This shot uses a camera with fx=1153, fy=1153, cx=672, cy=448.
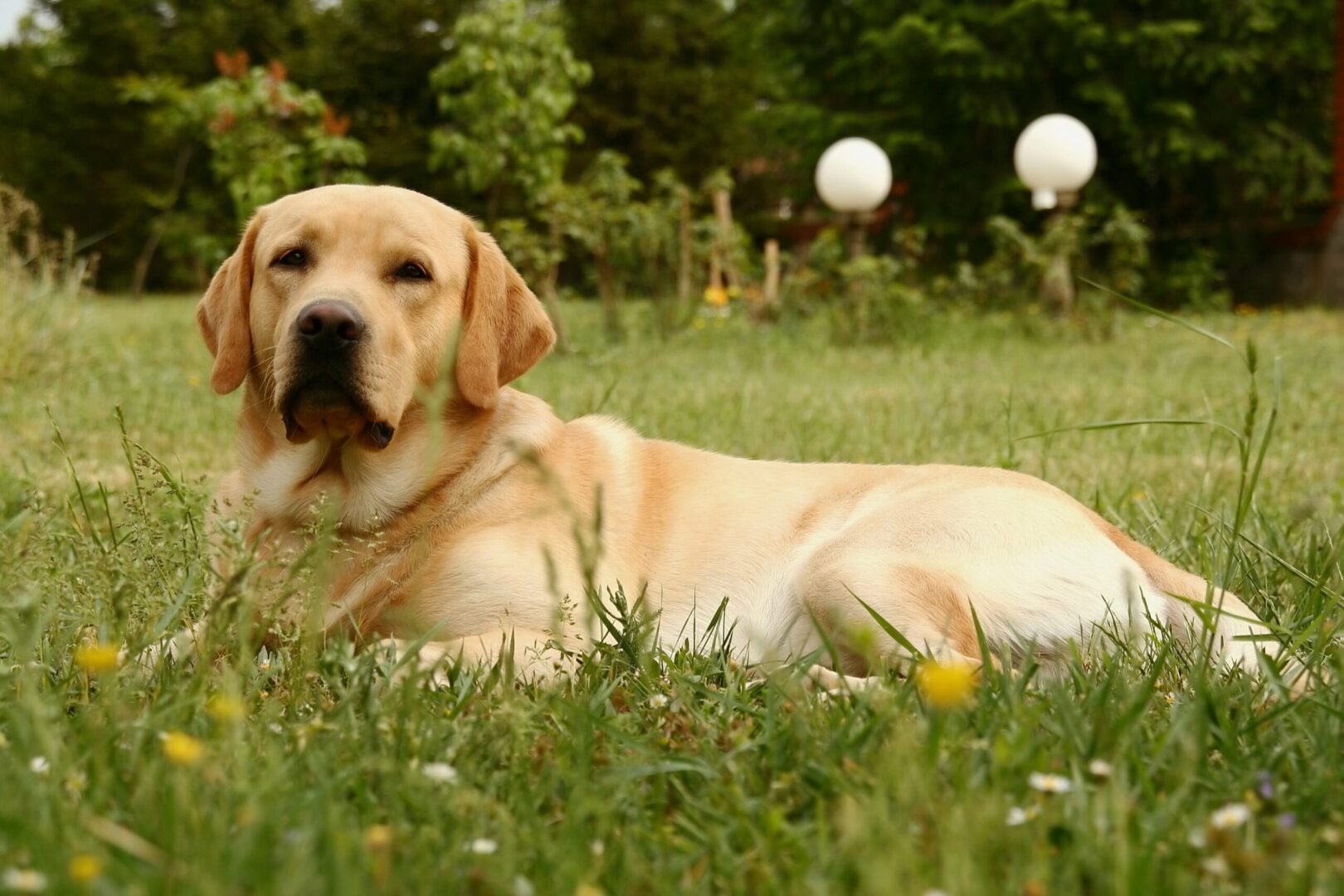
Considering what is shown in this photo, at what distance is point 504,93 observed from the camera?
41.4 feet

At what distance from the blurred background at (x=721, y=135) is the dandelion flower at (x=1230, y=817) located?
6458 millimetres

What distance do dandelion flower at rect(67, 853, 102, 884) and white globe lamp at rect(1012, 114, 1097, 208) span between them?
10.7 metres

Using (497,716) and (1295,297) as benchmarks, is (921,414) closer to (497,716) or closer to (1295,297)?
(497,716)

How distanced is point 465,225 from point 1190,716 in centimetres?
208

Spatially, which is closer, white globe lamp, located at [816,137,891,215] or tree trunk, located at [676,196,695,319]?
tree trunk, located at [676,196,695,319]

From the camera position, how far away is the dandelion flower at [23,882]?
104cm

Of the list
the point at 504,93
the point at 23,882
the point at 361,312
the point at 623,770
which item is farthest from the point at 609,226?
the point at 23,882

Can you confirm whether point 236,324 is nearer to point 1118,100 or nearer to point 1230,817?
point 1230,817

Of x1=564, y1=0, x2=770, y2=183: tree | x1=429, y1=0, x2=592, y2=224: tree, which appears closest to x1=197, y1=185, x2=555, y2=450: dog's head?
x1=429, y1=0, x2=592, y2=224: tree

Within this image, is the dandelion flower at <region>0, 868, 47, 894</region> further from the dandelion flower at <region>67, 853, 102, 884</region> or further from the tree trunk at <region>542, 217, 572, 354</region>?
the tree trunk at <region>542, 217, 572, 354</region>

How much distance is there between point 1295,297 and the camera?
16516mm

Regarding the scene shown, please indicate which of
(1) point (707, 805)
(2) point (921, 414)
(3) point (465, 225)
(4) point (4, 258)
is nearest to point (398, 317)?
(3) point (465, 225)

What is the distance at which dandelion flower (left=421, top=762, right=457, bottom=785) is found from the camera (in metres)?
1.47

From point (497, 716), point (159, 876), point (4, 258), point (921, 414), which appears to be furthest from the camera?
point (4, 258)
